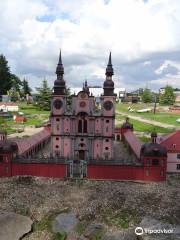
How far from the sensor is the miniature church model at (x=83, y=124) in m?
43.2

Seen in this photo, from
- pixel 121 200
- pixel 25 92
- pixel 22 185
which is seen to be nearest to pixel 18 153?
pixel 22 185

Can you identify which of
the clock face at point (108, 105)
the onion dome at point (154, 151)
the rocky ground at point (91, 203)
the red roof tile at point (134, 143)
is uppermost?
the clock face at point (108, 105)

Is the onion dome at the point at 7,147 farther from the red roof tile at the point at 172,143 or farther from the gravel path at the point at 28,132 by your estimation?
the gravel path at the point at 28,132

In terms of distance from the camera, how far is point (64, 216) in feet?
91.0

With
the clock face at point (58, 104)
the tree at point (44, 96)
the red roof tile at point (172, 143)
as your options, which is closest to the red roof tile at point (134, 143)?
the red roof tile at point (172, 143)

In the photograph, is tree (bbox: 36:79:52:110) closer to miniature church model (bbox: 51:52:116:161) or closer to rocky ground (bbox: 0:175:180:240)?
miniature church model (bbox: 51:52:116:161)

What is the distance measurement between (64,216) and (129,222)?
225 inches

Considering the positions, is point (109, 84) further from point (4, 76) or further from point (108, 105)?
point (4, 76)

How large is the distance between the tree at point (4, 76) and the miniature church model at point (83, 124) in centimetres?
10078

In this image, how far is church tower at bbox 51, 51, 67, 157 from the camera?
43156 mm

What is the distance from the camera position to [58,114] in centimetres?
4347

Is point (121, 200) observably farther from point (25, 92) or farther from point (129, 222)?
point (25, 92)

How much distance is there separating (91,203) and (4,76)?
386ft

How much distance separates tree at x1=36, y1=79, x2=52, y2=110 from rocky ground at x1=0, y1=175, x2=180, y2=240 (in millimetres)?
81788
